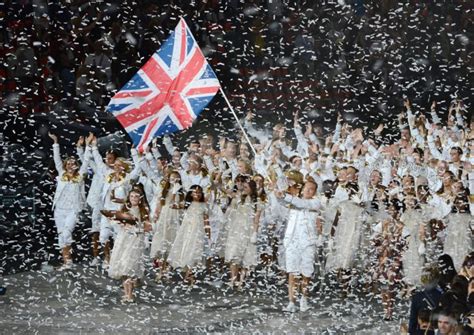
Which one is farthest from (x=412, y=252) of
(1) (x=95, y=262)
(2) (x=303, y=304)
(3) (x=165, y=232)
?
(1) (x=95, y=262)

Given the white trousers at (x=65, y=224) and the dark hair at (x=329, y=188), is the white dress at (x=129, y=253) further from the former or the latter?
the dark hair at (x=329, y=188)

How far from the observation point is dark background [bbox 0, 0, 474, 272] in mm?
15961

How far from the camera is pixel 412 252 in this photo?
11.3 meters

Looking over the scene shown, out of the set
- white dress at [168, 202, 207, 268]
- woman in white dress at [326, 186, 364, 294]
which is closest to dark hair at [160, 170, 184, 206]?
white dress at [168, 202, 207, 268]

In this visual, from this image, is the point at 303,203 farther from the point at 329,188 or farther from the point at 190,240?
the point at 329,188

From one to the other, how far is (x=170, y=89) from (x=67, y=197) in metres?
1.94

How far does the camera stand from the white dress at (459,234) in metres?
12.1

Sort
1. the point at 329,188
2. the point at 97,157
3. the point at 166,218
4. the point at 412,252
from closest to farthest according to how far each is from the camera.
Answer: the point at 412,252 < the point at 166,218 < the point at 329,188 < the point at 97,157

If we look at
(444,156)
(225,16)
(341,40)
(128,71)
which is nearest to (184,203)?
(444,156)

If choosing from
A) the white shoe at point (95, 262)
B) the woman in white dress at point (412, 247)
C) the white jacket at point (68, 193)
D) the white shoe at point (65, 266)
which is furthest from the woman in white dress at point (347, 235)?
the white jacket at point (68, 193)

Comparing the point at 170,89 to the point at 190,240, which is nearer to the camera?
the point at 190,240

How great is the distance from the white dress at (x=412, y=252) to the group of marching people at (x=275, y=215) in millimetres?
12

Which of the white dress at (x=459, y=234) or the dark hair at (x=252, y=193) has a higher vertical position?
the dark hair at (x=252, y=193)

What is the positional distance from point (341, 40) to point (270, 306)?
12.3m
